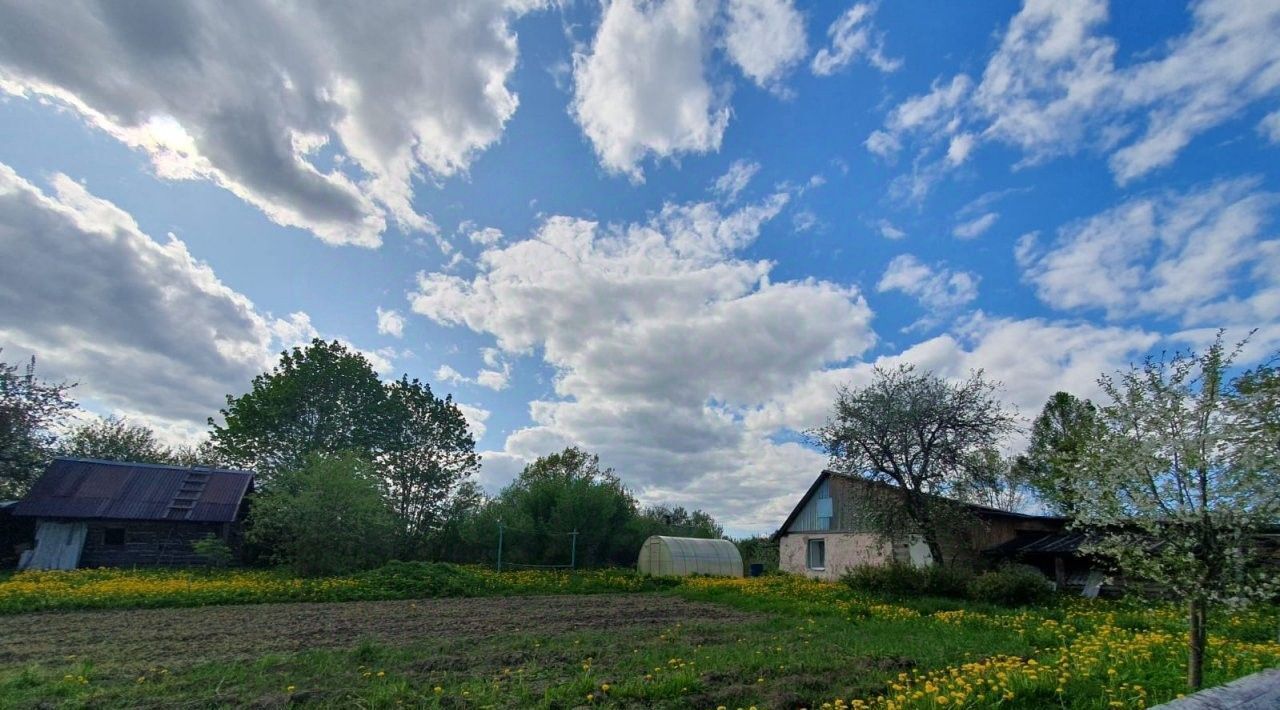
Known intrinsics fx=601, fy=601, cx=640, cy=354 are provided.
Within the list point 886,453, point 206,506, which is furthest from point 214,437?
point 886,453

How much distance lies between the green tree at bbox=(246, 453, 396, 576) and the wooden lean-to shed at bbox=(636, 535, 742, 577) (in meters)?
12.7

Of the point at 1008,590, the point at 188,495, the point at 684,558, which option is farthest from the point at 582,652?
the point at 188,495

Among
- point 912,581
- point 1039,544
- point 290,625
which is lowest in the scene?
point 290,625

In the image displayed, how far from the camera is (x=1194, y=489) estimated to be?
597 centimetres

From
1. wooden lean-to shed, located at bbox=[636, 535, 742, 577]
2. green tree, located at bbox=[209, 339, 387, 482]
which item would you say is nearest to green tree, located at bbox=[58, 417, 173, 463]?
green tree, located at bbox=[209, 339, 387, 482]

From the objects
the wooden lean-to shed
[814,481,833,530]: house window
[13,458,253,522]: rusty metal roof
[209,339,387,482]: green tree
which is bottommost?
the wooden lean-to shed

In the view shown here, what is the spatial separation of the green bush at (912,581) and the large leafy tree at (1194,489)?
40.5 ft

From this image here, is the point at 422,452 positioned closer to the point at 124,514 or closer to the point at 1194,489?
the point at 124,514

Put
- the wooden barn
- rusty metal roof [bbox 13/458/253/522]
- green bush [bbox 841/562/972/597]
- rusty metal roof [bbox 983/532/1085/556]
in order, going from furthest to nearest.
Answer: rusty metal roof [bbox 13/458/253/522]
the wooden barn
rusty metal roof [bbox 983/532/1085/556]
green bush [bbox 841/562/972/597]

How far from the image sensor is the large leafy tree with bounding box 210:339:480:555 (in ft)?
116

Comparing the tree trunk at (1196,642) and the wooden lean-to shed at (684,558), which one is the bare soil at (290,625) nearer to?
the tree trunk at (1196,642)

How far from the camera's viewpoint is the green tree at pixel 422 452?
1423 inches

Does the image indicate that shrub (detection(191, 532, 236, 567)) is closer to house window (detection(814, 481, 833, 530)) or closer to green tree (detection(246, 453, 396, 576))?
green tree (detection(246, 453, 396, 576))

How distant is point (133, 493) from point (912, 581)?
32.4 meters
